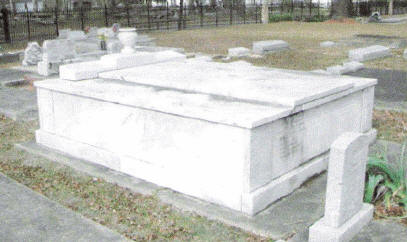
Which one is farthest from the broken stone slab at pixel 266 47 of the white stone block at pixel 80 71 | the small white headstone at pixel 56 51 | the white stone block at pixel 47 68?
the white stone block at pixel 80 71

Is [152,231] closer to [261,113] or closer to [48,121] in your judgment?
[261,113]

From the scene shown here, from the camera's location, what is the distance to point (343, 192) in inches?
159

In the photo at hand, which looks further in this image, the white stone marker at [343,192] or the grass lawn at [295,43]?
the grass lawn at [295,43]

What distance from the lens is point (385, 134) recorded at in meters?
7.43

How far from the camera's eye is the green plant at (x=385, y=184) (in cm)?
464

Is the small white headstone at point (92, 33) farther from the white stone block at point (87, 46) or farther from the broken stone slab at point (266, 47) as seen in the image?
the broken stone slab at point (266, 47)

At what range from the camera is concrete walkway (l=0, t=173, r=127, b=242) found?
417 cm

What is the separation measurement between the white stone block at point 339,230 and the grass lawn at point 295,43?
31.9ft

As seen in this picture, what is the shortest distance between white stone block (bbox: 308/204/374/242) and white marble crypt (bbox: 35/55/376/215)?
0.78m

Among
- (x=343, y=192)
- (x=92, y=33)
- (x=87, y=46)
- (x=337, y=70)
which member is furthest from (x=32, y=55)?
(x=343, y=192)

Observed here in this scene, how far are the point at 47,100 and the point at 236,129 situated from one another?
3.27 metres

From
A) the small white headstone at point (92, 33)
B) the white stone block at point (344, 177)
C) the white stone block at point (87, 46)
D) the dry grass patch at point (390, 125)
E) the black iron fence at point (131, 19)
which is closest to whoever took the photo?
the white stone block at point (344, 177)

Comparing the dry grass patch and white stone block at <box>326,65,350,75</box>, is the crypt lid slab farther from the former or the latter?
white stone block at <box>326,65,350,75</box>

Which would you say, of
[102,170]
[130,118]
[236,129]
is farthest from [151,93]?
[236,129]
